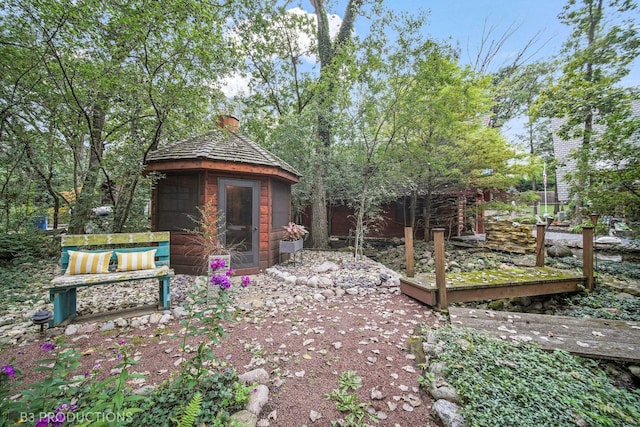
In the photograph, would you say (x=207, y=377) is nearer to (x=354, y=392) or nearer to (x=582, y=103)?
(x=354, y=392)

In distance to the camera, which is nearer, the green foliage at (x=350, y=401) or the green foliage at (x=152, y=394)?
the green foliage at (x=152, y=394)

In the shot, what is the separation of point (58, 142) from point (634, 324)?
10.1 metres

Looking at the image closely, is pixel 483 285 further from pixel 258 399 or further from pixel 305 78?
pixel 305 78

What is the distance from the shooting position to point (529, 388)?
183 centimetres

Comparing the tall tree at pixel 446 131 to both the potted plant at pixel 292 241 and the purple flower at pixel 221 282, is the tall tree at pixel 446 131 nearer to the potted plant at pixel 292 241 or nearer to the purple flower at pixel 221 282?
the potted plant at pixel 292 241

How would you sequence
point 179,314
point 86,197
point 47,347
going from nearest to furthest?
point 47,347 → point 179,314 → point 86,197

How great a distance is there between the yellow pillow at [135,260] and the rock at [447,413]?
3.65m

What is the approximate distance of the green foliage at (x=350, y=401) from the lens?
1659mm

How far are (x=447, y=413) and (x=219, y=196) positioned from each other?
4.91 m

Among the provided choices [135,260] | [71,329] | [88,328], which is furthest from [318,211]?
[71,329]

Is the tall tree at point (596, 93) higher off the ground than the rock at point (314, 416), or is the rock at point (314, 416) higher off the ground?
the tall tree at point (596, 93)

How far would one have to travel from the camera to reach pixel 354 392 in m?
1.92

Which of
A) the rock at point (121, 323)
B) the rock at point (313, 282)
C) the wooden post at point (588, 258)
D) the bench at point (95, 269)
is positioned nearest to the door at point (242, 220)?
the rock at point (313, 282)

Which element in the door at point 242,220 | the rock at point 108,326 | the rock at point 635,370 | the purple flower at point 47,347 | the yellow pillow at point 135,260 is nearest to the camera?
the purple flower at point 47,347
